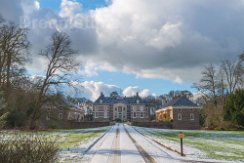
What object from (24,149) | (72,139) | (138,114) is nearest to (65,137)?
(72,139)

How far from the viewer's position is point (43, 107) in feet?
168

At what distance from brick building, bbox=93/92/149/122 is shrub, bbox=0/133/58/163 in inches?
4600

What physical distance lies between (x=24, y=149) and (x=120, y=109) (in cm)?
12689

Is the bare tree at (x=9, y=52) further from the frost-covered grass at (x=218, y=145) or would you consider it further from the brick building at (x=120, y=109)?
the brick building at (x=120, y=109)

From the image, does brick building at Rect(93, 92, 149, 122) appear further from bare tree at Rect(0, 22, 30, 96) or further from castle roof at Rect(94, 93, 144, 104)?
bare tree at Rect(0, 22, 30, 96)

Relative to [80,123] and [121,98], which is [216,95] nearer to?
[80,123]

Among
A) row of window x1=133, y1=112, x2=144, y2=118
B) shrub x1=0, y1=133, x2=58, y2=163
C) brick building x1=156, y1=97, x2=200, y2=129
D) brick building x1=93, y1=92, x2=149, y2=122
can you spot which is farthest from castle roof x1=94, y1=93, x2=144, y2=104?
shrub x1=0, y1=133, x2=58, y2=163

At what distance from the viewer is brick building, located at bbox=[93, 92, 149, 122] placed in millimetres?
128625

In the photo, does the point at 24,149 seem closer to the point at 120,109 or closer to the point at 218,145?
the point at 218,145

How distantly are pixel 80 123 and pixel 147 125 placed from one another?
47.3 ft

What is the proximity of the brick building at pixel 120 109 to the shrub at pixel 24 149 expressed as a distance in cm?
11684

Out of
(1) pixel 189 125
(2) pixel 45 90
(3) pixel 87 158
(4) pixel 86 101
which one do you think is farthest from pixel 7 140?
(4) pixel 86 101

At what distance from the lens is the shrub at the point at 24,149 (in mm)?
9461

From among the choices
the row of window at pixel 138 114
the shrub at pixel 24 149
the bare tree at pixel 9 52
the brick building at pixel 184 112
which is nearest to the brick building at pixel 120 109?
the row of window at pixel 138 114
